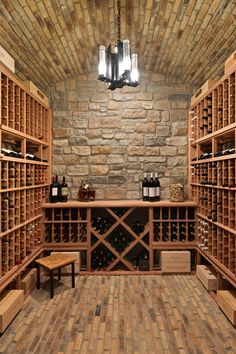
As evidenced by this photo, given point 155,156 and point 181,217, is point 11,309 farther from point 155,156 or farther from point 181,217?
point 155,156

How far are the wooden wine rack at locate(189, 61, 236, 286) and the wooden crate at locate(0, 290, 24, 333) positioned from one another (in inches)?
82.9

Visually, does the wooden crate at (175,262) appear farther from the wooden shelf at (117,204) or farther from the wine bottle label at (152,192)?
the wine bottle label at (152,192)

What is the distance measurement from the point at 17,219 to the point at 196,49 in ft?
9.67

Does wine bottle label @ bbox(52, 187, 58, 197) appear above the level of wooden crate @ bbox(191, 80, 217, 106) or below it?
below

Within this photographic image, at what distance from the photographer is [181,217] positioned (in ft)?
12.7

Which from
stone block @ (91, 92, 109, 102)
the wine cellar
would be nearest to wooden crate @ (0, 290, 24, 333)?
the wine cellar

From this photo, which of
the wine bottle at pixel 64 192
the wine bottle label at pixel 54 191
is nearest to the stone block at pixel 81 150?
the wine bottle at pixel 64 192

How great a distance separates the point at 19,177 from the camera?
294cm

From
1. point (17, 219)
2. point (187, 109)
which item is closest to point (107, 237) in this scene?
point (17, 219)

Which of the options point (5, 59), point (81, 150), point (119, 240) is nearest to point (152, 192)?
point (119, 240)

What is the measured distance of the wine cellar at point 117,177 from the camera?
2.44 meters

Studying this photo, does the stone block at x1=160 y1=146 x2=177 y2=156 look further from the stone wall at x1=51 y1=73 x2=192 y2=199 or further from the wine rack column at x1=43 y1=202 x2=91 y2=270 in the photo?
the wine rack column at x1=43 y1=202 x2=91 y2=270

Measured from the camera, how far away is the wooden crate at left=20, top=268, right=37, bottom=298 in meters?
2.97

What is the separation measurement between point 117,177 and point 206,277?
1.91 meters
